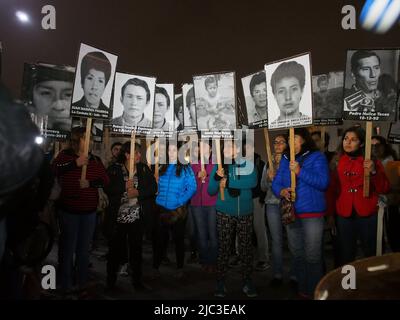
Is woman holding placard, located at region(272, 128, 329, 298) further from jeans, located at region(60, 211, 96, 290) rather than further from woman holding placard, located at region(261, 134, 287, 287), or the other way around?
jeans, located at region(60, 211, 96, 290)

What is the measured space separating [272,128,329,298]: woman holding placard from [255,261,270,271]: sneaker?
157 cm

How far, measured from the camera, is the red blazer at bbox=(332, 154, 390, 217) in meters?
4.25

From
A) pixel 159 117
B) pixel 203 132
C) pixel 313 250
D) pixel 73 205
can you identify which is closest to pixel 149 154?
pixel 159 117

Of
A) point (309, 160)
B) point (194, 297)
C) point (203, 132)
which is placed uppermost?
point (203, 132)

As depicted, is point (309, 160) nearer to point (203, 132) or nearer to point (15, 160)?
point (203, 132)

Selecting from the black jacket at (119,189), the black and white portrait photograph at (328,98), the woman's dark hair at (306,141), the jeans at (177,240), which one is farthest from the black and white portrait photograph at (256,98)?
the jeans at (177,240)

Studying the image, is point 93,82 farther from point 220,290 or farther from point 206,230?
point 220,290

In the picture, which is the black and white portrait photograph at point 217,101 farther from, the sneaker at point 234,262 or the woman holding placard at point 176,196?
the sneaker at point 234,262

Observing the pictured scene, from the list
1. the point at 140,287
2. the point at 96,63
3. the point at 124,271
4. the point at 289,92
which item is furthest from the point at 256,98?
the point at 124,271

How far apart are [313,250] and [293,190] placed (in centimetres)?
69

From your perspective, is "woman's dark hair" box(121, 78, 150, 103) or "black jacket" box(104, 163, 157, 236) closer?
"black jacket" box(104, 163, 157, 236)

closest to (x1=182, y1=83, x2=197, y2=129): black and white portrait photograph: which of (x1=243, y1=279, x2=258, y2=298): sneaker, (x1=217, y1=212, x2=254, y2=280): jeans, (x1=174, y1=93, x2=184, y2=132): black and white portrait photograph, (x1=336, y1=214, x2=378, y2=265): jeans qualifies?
(x1=174, y1=93, x2=184, y2=132): black and white portrait photograph

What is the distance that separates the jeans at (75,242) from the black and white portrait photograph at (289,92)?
2559mm
